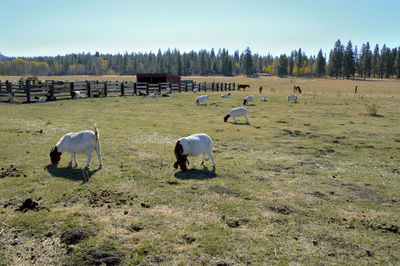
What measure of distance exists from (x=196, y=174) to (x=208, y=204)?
6.47ft

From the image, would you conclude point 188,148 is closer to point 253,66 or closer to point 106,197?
point 106,197

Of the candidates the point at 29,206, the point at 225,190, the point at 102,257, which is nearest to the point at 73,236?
the point at 102,257

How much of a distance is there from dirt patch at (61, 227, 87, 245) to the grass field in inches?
1.0

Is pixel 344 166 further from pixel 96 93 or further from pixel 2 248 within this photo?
pixel 96 93

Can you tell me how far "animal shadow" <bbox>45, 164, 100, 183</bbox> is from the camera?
738 centimetres

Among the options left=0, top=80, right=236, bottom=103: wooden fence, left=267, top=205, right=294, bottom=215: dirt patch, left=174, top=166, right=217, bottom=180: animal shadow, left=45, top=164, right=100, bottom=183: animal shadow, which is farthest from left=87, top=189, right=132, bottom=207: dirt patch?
left=0, top=80, right=236, bottom=103: wooden fence

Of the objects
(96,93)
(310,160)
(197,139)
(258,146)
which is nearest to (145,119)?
(258,146)

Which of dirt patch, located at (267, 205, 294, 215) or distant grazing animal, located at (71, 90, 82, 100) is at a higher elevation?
distant grazing animal, located at (71, 90, 82, 100)

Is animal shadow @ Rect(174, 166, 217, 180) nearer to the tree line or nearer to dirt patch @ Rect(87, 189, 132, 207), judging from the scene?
dirt patch @ Rect(87, 189, 132, 207)

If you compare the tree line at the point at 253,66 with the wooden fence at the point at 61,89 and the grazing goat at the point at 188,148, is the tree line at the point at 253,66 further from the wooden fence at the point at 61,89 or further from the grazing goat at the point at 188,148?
the grazing goat at the point at 188,148

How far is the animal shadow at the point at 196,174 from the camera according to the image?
764cm

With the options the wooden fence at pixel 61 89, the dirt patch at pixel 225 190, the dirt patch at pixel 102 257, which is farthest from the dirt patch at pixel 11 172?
the wooden fence at pixel 61 89

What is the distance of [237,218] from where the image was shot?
17.8ft

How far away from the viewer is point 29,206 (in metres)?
5.69
